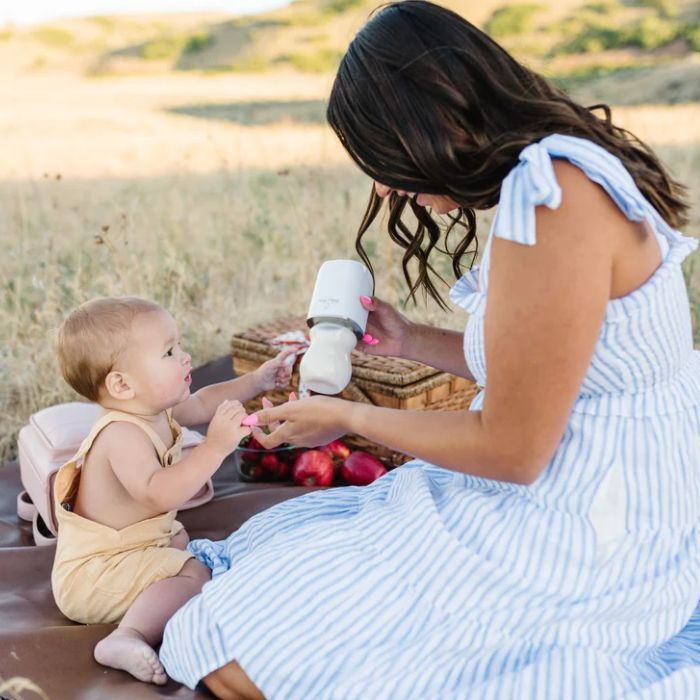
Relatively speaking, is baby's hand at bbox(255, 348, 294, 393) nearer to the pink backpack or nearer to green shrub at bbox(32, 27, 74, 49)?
the pink backpack

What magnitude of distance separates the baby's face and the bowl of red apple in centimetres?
64

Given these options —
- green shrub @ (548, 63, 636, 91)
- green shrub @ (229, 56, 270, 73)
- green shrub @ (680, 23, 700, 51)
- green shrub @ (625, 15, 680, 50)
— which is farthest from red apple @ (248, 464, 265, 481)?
green shrub @ (229, 56, 270, 73)

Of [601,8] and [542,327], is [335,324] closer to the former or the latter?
[542,327]

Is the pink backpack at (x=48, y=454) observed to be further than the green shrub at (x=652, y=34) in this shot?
No

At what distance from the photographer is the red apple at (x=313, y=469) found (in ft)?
8.66

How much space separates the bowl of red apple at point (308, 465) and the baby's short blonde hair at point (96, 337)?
2.42 feet

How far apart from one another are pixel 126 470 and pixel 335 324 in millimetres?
510

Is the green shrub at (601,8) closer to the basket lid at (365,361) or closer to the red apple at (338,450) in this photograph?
the basket lid at (365,361)

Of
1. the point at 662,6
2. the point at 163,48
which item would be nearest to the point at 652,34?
the point at 662,6

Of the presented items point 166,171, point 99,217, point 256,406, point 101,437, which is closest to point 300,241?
point 99,217

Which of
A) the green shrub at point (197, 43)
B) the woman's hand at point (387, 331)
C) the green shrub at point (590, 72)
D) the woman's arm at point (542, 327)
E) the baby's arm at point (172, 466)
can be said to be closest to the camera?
the woman's arm at point (542, 327)

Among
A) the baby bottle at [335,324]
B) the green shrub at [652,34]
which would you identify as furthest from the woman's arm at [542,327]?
the green shrub at [652,34]

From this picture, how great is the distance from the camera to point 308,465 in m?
2.64

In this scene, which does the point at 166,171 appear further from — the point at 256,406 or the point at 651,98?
the point at 651,98
